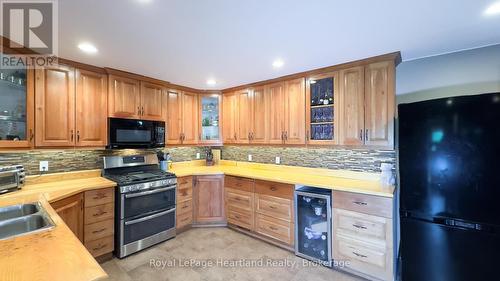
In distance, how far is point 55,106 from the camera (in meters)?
2.46

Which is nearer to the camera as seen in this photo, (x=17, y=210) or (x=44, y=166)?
Answer: (x=17, y=210)

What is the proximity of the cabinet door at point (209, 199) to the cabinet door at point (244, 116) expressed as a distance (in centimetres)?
80

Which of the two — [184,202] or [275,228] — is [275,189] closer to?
[275,228]

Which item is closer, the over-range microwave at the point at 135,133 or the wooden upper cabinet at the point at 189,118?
the over-range microwave at the point at 135,133

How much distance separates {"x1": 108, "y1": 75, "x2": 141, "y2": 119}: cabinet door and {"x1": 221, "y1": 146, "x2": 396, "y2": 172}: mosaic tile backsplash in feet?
6.47

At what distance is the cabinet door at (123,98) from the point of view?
2.89 metres

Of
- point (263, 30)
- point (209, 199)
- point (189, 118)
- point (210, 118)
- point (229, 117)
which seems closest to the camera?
point (263, 30)

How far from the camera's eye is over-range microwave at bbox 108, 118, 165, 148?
284 centimetres

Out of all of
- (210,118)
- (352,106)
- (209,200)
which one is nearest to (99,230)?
(209,200)

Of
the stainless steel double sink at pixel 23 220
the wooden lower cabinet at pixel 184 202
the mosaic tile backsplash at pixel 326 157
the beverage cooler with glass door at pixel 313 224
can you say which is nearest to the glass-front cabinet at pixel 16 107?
the stainless steel double sink at pixel 23 220

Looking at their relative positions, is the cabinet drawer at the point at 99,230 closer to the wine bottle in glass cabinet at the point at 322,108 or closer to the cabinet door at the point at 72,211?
the cabinet door at the point at 72,211

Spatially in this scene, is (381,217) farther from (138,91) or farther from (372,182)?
(138,91)

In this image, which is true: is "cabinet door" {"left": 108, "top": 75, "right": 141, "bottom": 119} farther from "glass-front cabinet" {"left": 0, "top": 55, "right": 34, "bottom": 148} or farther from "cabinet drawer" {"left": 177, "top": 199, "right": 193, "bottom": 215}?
"cabinet drawer" {"left": 177, "top": 199, "right": 193, "bottom": 215}

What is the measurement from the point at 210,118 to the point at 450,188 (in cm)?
347
